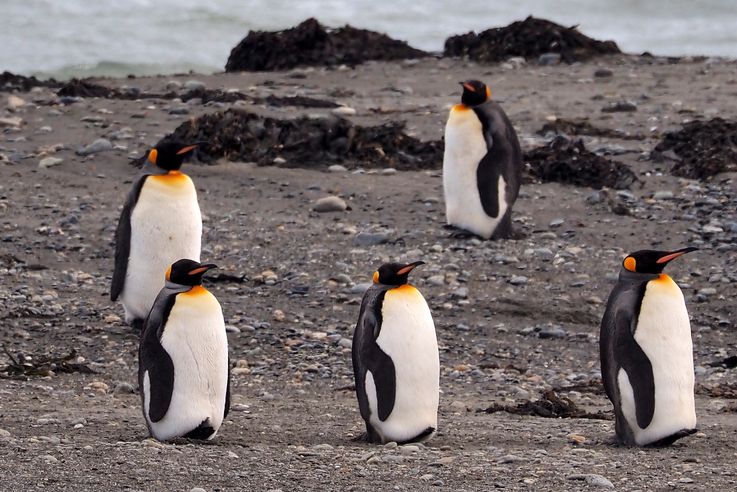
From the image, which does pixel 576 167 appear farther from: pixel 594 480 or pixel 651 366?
pixel 594 480

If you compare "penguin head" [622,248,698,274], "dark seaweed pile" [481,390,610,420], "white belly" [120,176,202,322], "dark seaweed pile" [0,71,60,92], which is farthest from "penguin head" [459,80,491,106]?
"dark seaweed pile" [0,71,60,92]

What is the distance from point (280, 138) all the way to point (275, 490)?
21.7 ft

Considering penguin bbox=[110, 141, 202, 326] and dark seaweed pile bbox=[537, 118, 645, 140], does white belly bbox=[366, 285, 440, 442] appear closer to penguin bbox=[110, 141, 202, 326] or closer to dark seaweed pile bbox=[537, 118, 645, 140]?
penguin bbox=[110, 141, 202, 326]

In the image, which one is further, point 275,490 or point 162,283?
point 162,283

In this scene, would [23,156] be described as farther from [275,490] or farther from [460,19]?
[460,19]

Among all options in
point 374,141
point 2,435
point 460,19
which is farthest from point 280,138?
point 460,19

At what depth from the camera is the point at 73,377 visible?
21.4ft

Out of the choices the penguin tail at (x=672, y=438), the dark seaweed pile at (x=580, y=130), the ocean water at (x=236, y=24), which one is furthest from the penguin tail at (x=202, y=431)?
the ocean water at (x=236, y=24)

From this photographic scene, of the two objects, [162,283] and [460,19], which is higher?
[460,19]

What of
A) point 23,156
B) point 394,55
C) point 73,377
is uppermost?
point 394,55

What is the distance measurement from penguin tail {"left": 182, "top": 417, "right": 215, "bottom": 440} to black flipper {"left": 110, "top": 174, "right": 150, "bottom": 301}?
83.2 inches

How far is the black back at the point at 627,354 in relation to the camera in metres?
5.43

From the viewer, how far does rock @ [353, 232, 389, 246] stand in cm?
875

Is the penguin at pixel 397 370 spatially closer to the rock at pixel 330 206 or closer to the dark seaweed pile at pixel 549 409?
the dark seaweed pile at pixel 549 409
